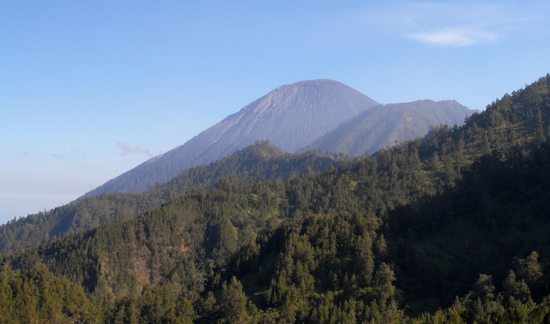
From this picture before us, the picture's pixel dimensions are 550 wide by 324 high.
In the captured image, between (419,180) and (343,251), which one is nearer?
(343,251)

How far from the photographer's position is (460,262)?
7556 centimetres

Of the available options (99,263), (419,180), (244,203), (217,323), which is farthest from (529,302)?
(244,203)

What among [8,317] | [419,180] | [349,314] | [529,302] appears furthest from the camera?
[419,180]

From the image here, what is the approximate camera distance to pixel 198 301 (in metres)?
76.8

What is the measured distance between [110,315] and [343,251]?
37.5m

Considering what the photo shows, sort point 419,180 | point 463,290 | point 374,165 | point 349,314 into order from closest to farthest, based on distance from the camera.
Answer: point 349,314 → point 463,290 → point 419,180 → point 374,165

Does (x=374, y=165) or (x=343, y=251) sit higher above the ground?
(x=374, y=165)

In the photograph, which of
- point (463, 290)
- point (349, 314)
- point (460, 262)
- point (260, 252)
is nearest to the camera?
point (349, 314)

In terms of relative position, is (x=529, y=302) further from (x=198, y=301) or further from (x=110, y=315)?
(x=110, y=315)

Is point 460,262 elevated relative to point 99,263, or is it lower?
lower

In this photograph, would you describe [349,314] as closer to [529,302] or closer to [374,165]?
[529,302]

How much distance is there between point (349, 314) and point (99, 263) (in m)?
87.8

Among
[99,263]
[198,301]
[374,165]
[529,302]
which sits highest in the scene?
[374,165]

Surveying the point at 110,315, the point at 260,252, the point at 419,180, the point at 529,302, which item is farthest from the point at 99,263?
the point at 529,302
